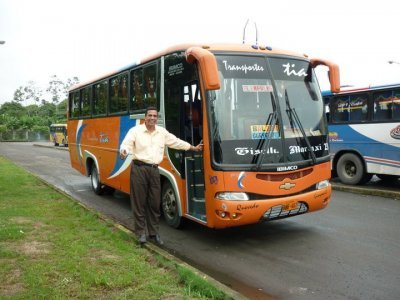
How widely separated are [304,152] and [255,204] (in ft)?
3.73

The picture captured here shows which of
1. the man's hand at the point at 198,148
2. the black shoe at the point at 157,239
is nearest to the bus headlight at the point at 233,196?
the man's hand at the point at 198,148

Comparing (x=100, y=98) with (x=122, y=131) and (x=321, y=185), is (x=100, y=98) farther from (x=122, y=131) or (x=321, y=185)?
(x=321, y=185)

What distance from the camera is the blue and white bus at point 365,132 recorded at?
10.7 meters

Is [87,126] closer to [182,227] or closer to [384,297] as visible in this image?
[182,227]

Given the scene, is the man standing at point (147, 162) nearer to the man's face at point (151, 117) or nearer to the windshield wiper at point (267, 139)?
the man's face at point (151, 117)

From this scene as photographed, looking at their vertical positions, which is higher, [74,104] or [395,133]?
[74,104]

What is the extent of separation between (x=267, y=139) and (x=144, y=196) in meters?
1.89

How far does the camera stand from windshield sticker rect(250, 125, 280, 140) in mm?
5926

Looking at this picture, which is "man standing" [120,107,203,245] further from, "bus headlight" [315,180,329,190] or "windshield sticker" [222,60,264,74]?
"bus headlight" [315,180,329,190]

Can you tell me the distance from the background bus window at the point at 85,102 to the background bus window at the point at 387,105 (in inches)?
290

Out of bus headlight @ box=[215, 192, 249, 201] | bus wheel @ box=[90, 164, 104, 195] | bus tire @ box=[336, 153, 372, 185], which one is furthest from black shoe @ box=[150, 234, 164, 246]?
bus tire @ box=[336, 153, 372, 185]

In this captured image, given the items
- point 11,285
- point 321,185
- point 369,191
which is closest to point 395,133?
point 369,191

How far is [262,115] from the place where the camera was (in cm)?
606

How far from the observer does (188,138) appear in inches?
259
